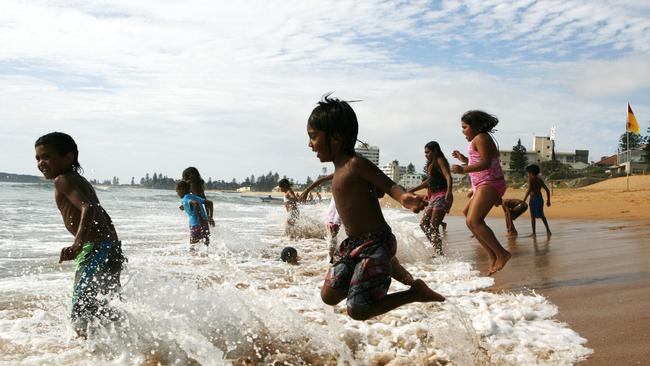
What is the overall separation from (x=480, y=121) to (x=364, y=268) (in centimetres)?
349

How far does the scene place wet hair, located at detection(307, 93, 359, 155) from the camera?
340 centimetres

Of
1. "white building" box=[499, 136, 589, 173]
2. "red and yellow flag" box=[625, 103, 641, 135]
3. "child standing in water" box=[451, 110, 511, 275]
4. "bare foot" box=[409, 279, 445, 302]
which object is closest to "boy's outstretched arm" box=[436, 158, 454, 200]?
"child standing in water" box=[451, 110, 511, 275]

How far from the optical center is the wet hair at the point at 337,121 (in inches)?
134

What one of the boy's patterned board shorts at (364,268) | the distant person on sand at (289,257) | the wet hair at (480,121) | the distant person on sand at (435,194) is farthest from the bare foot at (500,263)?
the distant person on sand at (289,257)

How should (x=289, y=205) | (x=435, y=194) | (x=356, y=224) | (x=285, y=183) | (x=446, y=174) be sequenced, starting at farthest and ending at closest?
(x=289, y=205) → (x=285, y=183) → (x=435, y=194) → (x=446, y=174) → (x=356, y=224)

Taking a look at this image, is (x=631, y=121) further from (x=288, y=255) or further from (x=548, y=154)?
(x=548, y=154)

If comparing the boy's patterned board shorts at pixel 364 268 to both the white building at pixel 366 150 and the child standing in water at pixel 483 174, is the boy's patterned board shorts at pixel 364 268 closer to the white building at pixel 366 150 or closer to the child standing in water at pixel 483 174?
the white building at pixel 366 150

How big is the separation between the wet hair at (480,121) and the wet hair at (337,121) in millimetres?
3014

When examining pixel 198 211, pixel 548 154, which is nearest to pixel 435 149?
pixel 198 211

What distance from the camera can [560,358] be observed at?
3.35 m

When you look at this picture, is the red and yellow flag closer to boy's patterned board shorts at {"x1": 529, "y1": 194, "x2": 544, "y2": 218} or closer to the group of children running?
boy's patterned board shorts at {"x1": 529, "y1": 194, "x2": 544, "y2": 218}

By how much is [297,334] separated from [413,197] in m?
1.58

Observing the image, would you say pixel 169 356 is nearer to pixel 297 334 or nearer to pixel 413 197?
pixel 297 334

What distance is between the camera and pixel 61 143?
3.97 meters
